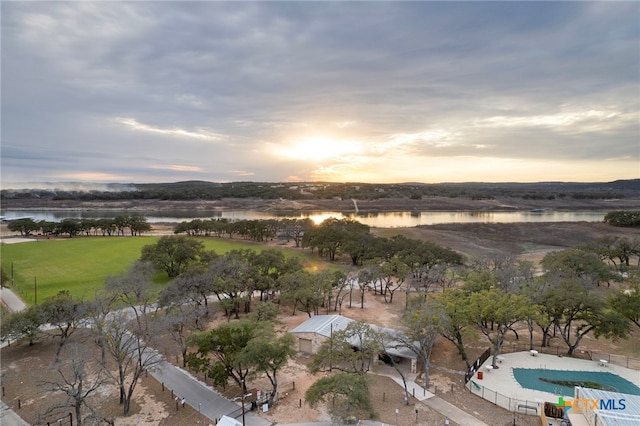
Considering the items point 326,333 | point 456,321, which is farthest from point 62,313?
point 456,321

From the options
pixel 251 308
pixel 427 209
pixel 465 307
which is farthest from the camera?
pixel 427 209

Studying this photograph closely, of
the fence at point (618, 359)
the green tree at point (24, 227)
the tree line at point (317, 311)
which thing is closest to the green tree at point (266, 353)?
the tree line at point (317, 311)

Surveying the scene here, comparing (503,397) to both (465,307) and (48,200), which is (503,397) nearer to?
(465,307)

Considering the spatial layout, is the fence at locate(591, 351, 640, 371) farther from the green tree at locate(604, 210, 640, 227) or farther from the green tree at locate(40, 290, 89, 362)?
the green tree at locate(604, 210, 640, 227)

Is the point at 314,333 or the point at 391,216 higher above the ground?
the point at 391,216

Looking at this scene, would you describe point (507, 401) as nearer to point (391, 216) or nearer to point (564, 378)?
point (564, 378)

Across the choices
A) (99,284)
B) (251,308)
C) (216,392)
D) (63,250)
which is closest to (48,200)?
(63,250)
